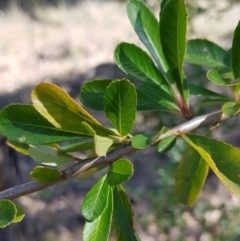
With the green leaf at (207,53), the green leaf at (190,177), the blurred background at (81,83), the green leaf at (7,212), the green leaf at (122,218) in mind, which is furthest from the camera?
the blurred background at (81,83)

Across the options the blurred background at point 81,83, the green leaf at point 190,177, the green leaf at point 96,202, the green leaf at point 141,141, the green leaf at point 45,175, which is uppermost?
the green leaf at point 141,141

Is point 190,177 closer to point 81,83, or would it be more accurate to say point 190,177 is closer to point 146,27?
point 146,27

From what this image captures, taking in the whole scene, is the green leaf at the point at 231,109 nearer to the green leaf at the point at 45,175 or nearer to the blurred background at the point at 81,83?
the green leaf at the point at 45,175

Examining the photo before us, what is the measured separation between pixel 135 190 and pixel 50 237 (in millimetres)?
673

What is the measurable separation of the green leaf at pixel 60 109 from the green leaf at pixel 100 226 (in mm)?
100

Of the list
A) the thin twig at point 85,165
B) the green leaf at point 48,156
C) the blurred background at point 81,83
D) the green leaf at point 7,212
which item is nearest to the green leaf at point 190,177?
the thin twig at point 85,165

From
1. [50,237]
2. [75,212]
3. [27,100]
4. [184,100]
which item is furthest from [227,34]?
[184,100]

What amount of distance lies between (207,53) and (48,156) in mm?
405

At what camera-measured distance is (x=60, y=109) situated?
0.65m

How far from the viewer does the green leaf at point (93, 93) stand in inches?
30.5

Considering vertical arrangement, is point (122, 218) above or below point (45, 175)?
below

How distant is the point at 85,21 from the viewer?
7.13 meters

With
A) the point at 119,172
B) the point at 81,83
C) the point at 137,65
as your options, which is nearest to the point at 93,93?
the point at 137,65

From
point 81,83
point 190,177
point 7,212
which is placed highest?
point 7,212
